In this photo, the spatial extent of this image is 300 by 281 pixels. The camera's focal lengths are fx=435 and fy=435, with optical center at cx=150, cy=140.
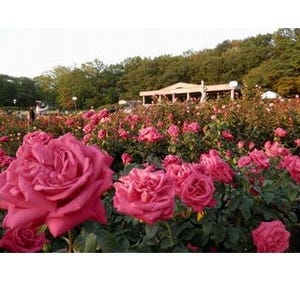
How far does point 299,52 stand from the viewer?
3728 cm

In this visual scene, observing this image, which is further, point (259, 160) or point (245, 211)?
point (259, 160)

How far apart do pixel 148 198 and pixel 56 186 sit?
0.29 meters

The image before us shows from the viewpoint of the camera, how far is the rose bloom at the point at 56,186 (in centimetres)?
59

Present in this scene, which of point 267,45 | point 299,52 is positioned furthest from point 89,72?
point 299,52

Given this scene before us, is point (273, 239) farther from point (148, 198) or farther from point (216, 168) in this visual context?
point (148, 198)

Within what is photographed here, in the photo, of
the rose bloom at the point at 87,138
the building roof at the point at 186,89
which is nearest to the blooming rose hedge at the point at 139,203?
the rose bloom at the point at 87,138

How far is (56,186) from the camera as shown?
1.92ft

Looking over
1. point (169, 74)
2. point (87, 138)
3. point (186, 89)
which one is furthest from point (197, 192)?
point (169, 74)

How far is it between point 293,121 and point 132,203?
6852 millimetres

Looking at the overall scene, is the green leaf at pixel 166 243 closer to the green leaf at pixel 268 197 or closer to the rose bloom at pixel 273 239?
the rose bloom at pixel 273 239

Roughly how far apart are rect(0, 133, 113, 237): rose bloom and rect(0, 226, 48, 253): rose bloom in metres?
0.29

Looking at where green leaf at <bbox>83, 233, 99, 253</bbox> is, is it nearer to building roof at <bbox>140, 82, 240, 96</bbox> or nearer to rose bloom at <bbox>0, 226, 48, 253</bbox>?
rose bloom at <bbox>0, 226, 48, 253</bbox>

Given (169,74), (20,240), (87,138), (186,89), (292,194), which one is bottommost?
(186,89)

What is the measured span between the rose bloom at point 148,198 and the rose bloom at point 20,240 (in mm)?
208
